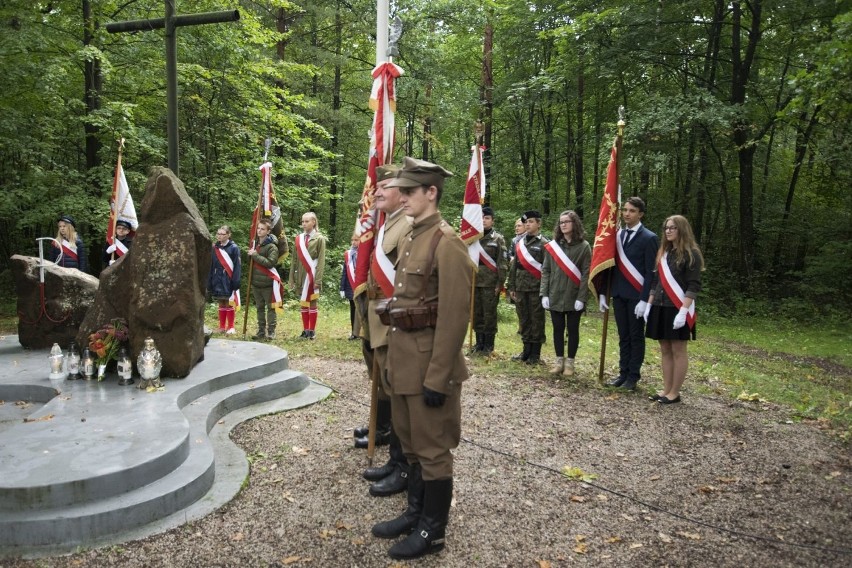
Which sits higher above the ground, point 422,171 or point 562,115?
point 562,115

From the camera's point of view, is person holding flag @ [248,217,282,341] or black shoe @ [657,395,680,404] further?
person holding flag @ [248,217,282,341]

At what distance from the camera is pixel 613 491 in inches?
167

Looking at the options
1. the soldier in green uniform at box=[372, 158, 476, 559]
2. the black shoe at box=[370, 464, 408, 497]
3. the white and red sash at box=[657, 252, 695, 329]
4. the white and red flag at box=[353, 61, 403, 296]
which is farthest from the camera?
the white and red sash at box=[657, 252, 695, 329]

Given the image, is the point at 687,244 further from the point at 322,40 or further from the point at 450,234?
the point at 322,40

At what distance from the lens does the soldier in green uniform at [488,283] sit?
339 inches

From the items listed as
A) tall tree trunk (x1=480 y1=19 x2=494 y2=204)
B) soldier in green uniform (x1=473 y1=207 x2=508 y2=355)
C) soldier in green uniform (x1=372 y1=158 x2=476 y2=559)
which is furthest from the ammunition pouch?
tall tree trunk (x1=480 y1=19 x2=494 y2=204)

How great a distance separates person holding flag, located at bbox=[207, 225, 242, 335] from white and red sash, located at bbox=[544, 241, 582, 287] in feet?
17.4

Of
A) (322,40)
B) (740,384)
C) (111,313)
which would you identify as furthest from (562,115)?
(111,313)

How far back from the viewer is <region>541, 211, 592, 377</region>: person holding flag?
7.46 meters

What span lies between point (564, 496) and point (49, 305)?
20.4ft

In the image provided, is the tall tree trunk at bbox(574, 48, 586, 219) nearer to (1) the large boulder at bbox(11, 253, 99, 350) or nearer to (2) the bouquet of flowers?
(1) the large boulder at bbox(11, 253, 99, 350)

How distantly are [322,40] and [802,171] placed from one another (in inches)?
699

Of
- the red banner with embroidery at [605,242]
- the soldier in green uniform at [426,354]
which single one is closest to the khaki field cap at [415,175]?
the soldier in green uniform at [426,354]

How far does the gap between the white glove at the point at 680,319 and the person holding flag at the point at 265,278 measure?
19.9 ft
